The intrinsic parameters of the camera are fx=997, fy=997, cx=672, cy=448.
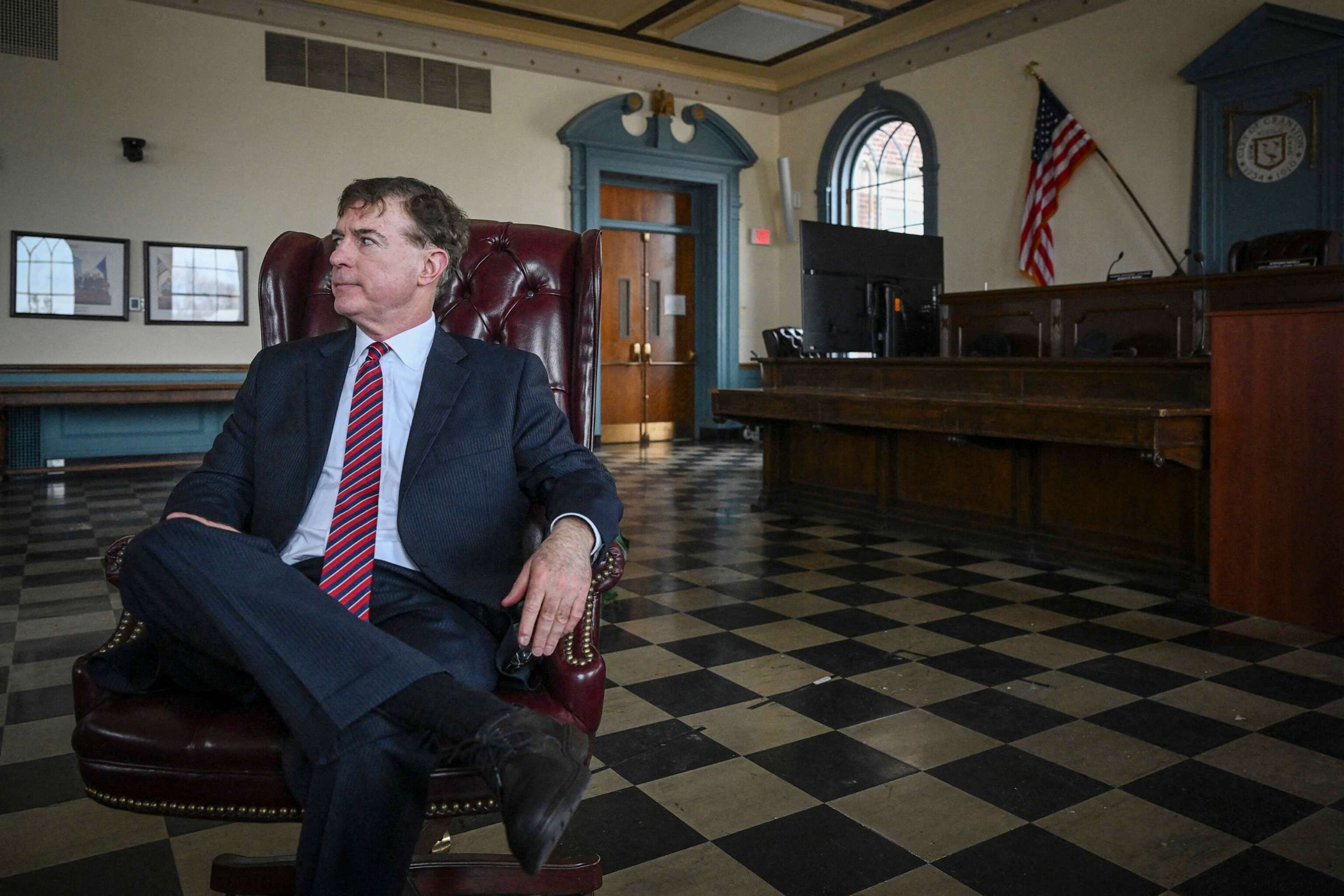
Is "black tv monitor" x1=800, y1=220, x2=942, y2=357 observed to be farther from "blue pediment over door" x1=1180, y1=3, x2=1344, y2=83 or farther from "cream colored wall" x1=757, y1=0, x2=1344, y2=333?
"blue pediment over door" x1=1180, y1=3, x2=1344, y2=83

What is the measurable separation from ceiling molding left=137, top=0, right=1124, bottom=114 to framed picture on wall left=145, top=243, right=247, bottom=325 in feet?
6.07

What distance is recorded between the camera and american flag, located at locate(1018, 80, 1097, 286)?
7.65 meters

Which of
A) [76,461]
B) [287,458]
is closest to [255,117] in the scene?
[76,461]

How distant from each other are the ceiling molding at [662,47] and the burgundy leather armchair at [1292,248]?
2.51m

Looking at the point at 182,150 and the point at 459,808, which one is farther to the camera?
the point at 182,150

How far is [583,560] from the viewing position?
146cm

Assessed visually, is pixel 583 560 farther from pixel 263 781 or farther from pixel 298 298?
pixel 298 298

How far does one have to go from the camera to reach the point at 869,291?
5.69 m

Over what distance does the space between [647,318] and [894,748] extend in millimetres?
8419

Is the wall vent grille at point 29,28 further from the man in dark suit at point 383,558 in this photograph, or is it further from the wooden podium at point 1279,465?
the wooden podium at point 1279,465

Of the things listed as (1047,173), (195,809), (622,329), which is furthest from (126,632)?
(622,329)

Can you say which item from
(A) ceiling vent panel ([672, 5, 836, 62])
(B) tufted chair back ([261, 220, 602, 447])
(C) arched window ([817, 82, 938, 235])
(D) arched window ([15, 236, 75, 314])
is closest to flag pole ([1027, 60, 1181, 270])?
(C) arched window ([817, 82, 938, 235])

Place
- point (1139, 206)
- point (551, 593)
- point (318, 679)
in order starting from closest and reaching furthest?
point (318, 679) < point (551, 593) < point (1139, 206)

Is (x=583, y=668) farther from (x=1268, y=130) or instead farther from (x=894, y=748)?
(x=1268, y=130)
